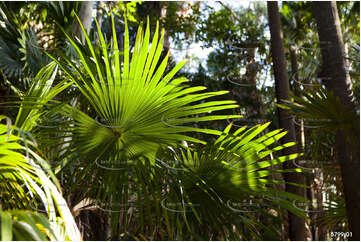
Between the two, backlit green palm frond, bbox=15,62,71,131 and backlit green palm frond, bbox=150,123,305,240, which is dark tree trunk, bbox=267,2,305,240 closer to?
backlit green palm frond, bbox=150,123,305,240

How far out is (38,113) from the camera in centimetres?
138

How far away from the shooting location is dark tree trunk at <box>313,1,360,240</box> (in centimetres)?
126

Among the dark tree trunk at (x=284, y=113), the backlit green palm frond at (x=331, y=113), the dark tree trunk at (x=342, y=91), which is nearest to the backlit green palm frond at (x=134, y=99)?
the backlit green palm frond at (x=331, y=113)

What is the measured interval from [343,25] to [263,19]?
973mm

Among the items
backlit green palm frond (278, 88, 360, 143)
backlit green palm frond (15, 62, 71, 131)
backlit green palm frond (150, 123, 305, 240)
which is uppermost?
backlit green palm frond (15, 62, 71, 131)

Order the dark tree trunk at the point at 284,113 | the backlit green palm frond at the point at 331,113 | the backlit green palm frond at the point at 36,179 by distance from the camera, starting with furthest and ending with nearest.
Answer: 1. the dark tree trunk at the point at 284,113
2. the backlit green palm frond at the point at 331,113
3. the backlit green palm frond at the point at 36,179

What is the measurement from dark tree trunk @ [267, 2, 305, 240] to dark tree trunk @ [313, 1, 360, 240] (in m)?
0.45

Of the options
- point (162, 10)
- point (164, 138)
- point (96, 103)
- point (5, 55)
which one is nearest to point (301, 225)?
point (164, 138)

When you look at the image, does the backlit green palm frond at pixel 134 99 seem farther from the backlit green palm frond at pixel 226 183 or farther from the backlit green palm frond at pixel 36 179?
the backlit green palm frond at pixel 36 179

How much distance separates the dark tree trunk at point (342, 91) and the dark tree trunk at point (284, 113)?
1.47ft

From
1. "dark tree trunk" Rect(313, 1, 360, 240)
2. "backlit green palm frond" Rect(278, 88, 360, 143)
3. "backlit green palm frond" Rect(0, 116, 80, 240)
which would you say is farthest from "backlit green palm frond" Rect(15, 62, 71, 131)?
"dark tree trunk" Rect(313, 1, 360, 240)

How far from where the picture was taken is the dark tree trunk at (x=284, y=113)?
6.01 ft

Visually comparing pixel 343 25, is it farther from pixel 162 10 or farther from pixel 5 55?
pixel 5 55

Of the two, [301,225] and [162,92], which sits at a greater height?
[162,92]
